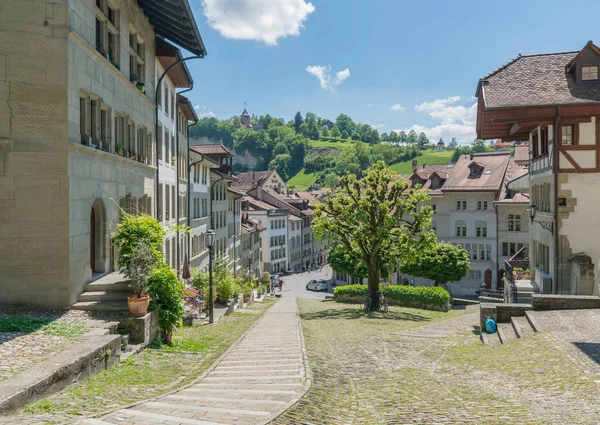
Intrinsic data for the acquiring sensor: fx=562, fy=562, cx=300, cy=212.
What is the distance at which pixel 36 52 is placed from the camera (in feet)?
42.1

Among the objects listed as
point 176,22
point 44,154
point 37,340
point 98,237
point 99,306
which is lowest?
point 37,340

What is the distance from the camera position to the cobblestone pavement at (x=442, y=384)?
8.12 meters

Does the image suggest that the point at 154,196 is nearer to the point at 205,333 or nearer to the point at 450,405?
the point at 205,333

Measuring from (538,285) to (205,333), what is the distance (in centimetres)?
1554

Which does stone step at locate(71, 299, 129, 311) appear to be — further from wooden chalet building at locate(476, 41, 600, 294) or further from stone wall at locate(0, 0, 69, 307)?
wooden chalet building at locate(476, 41, 600, 294)

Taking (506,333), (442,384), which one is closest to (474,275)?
(506,333)

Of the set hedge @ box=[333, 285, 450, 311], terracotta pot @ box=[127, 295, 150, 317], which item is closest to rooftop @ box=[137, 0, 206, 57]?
terracotta pot @ box=[127, 295, 150, 317]

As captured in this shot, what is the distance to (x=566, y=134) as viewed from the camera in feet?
71.5

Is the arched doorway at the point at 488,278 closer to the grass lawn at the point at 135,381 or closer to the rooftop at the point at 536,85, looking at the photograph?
the rooftop at the point at 536,85

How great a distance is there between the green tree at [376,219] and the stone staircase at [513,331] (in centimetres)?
1161

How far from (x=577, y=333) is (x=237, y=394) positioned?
31.6 feet

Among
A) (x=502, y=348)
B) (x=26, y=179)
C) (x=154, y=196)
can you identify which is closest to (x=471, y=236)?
(x=154, y=196)

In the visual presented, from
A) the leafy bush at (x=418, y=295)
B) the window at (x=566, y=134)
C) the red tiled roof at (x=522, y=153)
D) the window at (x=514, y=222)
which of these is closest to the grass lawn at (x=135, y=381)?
the window at (x=566, y=134)

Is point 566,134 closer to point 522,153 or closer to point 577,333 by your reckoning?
point 577,333
